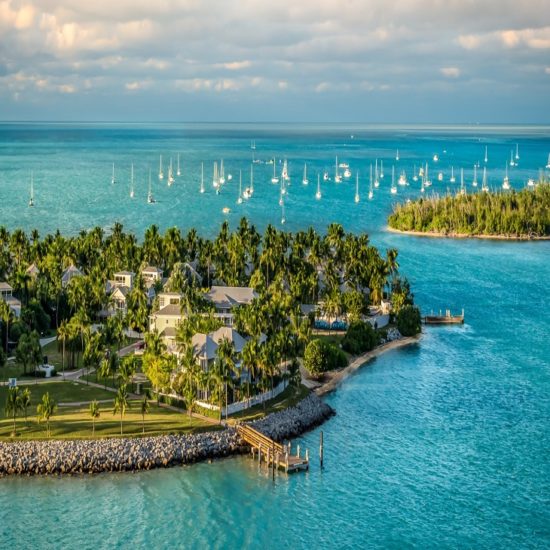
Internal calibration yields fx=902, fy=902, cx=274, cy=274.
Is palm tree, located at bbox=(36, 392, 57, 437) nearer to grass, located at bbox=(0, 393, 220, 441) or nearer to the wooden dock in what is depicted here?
grass, located at bbox=(0, 393, 220, 441)

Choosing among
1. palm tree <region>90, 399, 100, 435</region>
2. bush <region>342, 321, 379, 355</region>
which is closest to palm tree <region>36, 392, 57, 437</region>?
palm tree <region>90, 399, 100, 435</region>

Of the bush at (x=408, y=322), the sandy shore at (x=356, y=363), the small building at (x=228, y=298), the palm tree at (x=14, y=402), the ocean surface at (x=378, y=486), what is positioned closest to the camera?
the ocean surface at (x=378, y=486)

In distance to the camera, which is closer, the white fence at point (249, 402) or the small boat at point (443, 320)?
the white fence at point (249, 402)

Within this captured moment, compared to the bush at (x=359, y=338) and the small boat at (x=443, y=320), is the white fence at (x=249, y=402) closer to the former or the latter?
the bush at (x=359, y=338)

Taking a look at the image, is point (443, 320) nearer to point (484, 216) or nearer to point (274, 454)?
point (274, 454)

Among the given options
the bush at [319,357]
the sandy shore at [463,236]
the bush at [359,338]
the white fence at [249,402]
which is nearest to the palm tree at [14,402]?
the white fence at [249,402]
